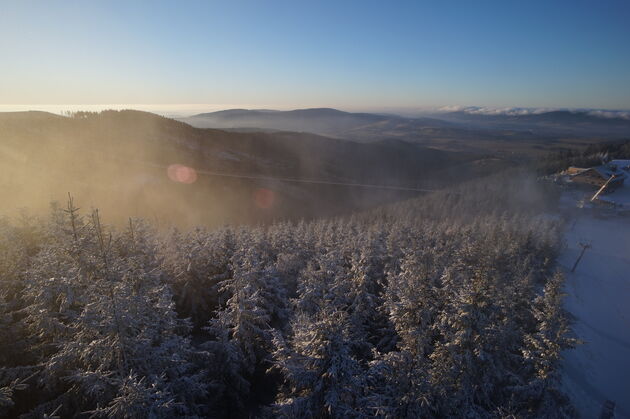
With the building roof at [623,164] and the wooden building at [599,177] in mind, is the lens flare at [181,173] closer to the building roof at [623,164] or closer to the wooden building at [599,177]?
the wooden building at [599,177]

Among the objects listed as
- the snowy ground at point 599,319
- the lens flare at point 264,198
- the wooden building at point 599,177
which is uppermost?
the wooden building at point 599,177

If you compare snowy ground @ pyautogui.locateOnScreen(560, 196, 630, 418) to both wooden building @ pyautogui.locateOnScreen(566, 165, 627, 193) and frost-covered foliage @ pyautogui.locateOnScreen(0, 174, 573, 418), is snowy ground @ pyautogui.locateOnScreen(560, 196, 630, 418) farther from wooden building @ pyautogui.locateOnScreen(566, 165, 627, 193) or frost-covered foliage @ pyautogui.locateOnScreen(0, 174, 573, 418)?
wooden building @ pyautogui.locateOnScreen(566, 165, 627, 193)

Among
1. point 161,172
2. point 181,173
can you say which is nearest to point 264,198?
point 181,173

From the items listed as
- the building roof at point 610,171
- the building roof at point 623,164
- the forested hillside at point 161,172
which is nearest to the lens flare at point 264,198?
the forested hillside at point 161,172

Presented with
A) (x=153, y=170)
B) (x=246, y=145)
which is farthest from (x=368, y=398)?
(x=246, y=145)

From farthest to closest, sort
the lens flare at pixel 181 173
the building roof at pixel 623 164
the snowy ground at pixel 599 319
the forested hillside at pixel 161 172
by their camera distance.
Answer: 1. the building roof at pixel 623 164
2. the lens flare at pixel 181 173
3. the forested hillside at pixel 161 172
4. the snowy ground at pixel 599 319

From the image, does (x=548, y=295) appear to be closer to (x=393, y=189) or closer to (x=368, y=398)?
(x=368, y=398)
